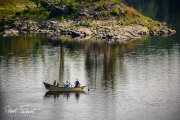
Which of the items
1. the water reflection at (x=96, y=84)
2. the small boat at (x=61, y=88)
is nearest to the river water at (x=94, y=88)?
the water reflection at (x=96, y=84)

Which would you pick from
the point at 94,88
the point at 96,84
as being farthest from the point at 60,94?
the point at 96,84

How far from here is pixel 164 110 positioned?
128 metres

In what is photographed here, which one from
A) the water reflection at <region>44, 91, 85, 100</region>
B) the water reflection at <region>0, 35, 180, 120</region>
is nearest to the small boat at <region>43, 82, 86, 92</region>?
the water reflection at <region>44, 91, 85, 100</region>

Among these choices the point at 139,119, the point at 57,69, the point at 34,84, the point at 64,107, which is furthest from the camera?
the point at 57,69

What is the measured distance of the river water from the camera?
125625mm

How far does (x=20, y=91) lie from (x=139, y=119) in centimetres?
4212

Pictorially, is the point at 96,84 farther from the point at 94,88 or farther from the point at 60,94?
the point at 60,94

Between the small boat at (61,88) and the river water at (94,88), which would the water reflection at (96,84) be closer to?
the river water at (94,88)

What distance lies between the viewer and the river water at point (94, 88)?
126 m

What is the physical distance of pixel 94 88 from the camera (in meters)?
149

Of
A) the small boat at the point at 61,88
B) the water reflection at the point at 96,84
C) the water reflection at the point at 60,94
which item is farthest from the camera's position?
the small boat at the point at 61,88

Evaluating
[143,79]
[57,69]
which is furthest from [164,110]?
[57,69]

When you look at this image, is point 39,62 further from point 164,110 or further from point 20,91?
point 164,110

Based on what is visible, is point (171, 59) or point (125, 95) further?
point (171, 59)
